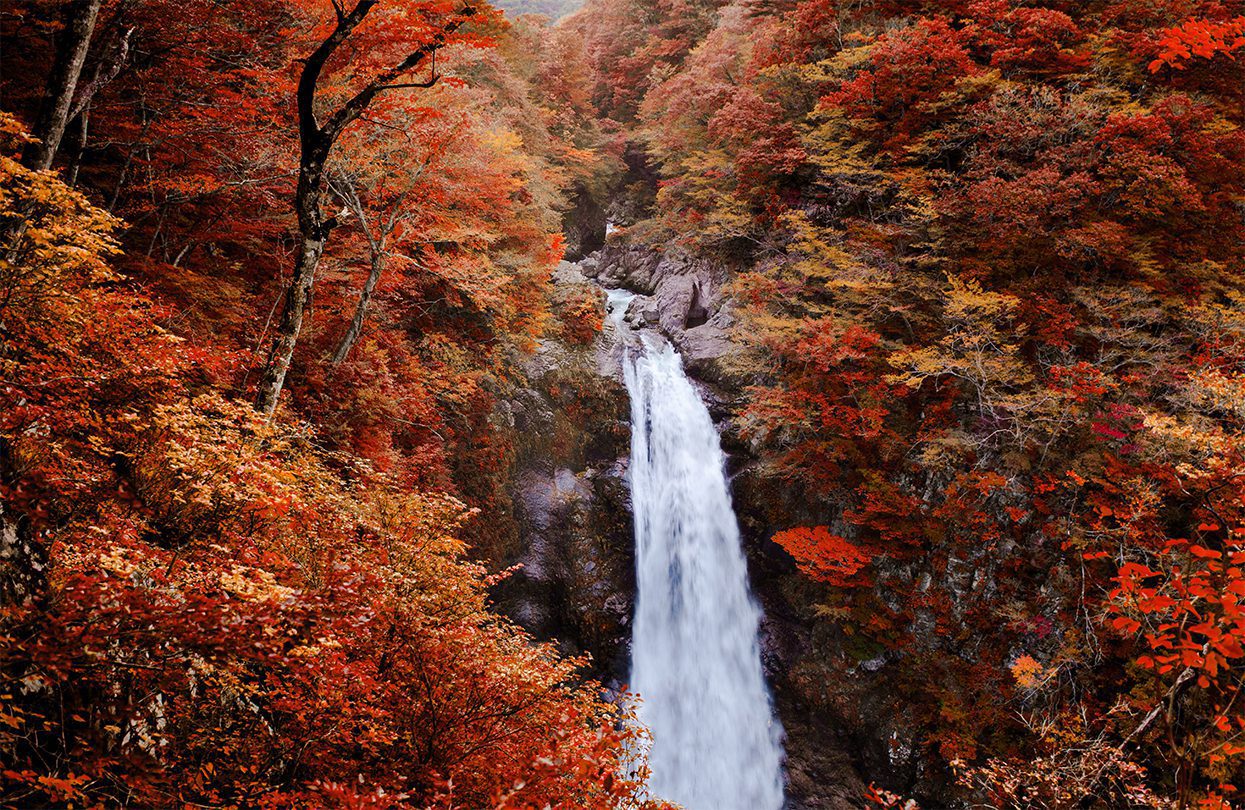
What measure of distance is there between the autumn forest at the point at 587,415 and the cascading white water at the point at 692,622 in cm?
18

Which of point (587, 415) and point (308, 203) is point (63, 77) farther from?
point (587, 415)

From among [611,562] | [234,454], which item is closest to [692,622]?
[611,562]

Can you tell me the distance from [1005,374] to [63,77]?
1421 cm

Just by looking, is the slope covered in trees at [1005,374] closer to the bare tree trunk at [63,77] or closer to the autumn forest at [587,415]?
the autumn forest at [587,415]

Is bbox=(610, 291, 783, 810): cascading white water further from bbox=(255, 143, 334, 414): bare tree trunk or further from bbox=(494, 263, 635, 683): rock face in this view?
bbox=(255, 143, 334, 414): bare tree trunk

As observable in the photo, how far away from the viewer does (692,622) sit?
14.1m

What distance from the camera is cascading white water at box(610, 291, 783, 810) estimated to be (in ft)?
41.0

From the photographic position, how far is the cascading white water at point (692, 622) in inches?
492

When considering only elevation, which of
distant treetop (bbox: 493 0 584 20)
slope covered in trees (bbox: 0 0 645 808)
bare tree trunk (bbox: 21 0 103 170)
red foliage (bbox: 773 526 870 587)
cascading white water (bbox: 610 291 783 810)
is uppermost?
distant treetop (bbox: 493 0 584 20)

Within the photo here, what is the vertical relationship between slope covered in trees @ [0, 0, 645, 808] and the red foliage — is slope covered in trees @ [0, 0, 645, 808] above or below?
above

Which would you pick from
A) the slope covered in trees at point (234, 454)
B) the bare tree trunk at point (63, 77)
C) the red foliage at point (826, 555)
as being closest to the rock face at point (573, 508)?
the slope covered in trees at point (234, 454)

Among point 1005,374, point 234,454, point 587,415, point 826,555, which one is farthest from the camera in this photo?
point 587,415

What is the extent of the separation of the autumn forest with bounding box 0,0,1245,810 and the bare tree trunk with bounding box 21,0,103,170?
60mm

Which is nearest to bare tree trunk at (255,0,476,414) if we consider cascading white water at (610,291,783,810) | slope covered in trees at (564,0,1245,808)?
slope covered in trees at (564,0,1245,808)
